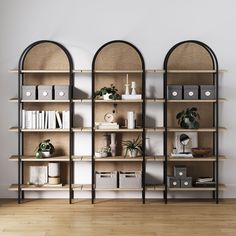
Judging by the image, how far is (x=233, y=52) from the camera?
5273 millimetres

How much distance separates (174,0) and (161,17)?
21 cm

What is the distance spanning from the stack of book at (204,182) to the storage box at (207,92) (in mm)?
805

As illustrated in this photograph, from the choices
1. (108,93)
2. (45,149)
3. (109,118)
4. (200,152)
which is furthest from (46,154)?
(200,152)

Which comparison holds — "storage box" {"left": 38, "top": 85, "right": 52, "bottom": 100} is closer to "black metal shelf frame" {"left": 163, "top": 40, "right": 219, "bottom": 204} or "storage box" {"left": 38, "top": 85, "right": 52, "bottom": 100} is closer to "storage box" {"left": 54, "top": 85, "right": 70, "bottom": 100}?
"storage box" {"left": 54, "top": 85, "right": 70, "bottom": 100}

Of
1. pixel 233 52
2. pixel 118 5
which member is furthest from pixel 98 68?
pixel 233 52

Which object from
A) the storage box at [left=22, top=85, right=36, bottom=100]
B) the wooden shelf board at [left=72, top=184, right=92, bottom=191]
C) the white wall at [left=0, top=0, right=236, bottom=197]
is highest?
the white wall at [left=0, top=0, right=236, bottom=197]

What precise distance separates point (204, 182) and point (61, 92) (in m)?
1.66

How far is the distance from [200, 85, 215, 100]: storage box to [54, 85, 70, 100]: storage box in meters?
1.31

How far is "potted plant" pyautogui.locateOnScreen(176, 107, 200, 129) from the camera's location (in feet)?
16.6

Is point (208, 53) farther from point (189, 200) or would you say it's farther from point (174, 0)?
point (189, 200)

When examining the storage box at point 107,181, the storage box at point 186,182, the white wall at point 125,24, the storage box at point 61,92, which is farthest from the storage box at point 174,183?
the storage box at point 61,92

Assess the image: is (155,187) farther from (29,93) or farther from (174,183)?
(29,93)

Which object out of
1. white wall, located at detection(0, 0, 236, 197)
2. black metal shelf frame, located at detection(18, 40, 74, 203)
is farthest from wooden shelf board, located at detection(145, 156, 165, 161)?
white wall, located at detection(0, 0, 236, 197)

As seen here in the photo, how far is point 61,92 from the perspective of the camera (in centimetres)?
511
